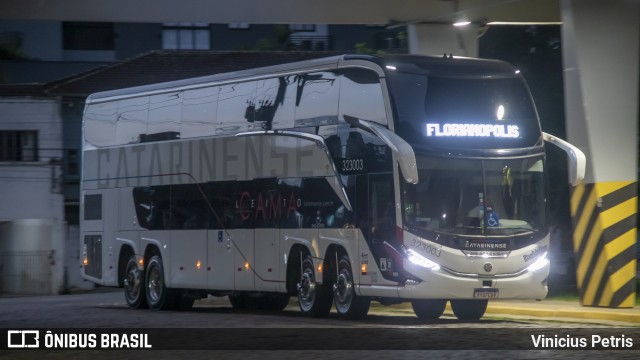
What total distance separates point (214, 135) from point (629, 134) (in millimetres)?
7155

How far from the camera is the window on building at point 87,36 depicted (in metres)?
66.9

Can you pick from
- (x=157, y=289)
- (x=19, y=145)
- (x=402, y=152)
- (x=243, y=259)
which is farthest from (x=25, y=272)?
(x=402, y=152)

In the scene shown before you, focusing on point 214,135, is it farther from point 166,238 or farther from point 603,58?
point 603,58

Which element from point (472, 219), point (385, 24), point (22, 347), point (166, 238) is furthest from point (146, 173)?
point (22, 347)

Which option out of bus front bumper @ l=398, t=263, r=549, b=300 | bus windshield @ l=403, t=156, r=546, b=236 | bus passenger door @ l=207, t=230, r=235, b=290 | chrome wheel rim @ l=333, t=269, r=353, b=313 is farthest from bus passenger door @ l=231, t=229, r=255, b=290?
bus windshield @ l=403, t=156, r=546, b=236

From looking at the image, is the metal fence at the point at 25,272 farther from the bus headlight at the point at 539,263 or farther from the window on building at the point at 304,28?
the bus headlight at the point at 539,263

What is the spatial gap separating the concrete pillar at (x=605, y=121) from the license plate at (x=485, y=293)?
114 inches

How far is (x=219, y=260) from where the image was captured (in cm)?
2331

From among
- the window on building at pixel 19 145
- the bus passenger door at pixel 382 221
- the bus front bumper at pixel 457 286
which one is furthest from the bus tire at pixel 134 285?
the window on building at pixel 19 145

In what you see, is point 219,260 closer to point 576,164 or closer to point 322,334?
point 576,164

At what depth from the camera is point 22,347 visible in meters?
15.5

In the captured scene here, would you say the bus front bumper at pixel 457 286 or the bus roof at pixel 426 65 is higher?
the bus roof at pixel 426 65

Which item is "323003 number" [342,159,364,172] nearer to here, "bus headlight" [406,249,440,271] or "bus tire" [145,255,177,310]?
"bus headlight" [406,249,440,271]

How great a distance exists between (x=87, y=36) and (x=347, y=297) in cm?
4963
